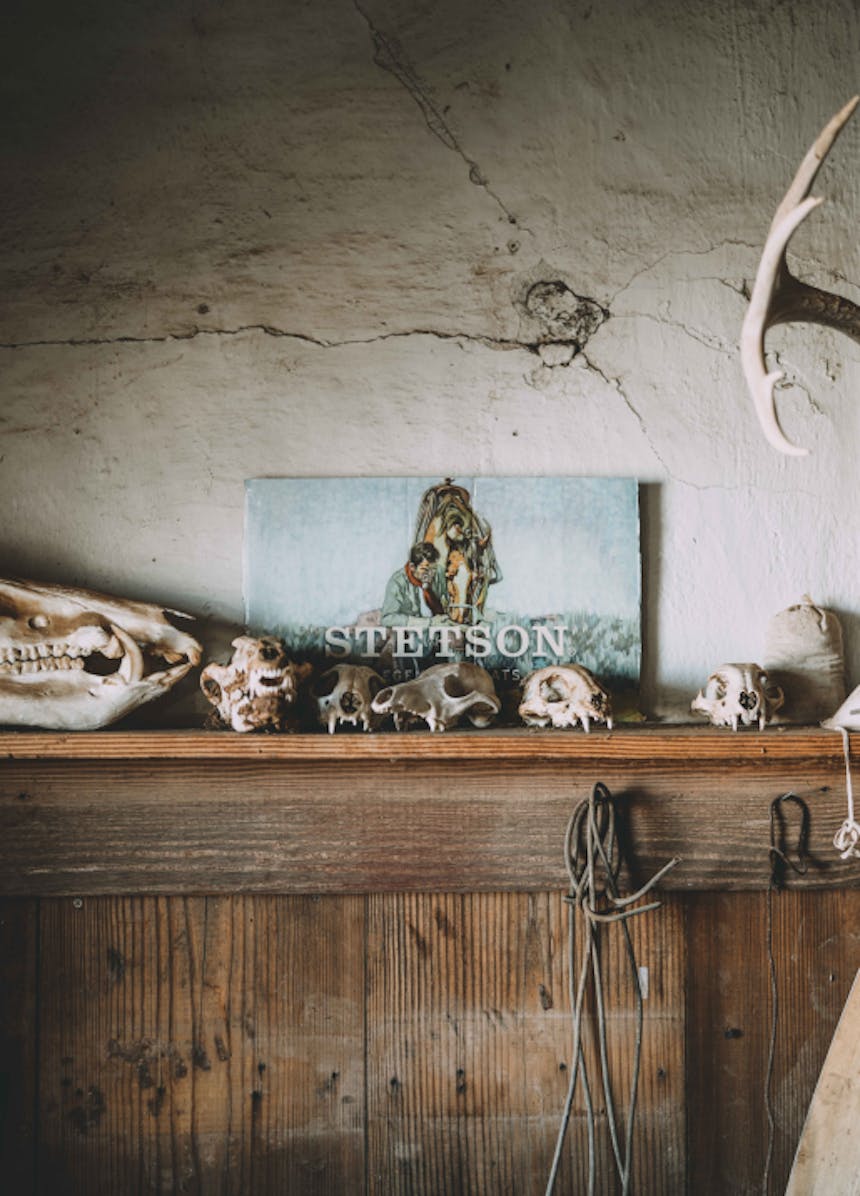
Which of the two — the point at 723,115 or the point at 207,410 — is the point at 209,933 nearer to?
the point at 207,410

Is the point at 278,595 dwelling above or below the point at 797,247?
below

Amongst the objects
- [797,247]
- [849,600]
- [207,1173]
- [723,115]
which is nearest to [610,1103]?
[207,1173]

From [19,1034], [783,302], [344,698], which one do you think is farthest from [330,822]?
[783,302]

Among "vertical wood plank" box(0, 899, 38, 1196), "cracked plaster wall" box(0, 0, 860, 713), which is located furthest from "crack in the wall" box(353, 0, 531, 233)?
"vertical wood plank" box(0, 899, 38, 1196)

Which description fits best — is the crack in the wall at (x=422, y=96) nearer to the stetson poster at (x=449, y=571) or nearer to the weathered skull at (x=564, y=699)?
the stetson poster at (x=449, y=571)

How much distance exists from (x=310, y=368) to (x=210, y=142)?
0.43m

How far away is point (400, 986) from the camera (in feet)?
Result: 5.17

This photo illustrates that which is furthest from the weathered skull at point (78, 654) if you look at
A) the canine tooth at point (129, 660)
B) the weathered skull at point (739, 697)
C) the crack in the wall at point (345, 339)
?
the weathered skull at point (739, 697)

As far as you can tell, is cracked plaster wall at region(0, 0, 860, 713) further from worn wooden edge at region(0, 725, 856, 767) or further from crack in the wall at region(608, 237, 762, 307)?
worn wooden edge at region(0, 725, 856, 767)

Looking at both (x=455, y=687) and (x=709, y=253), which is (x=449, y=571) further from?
(x=709, y=253)

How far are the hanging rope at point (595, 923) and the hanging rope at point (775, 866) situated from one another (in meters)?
0.19

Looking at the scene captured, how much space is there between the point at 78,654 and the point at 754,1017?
4.07 ft

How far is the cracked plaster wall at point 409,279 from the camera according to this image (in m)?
1.62

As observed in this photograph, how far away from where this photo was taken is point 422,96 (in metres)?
1.65
